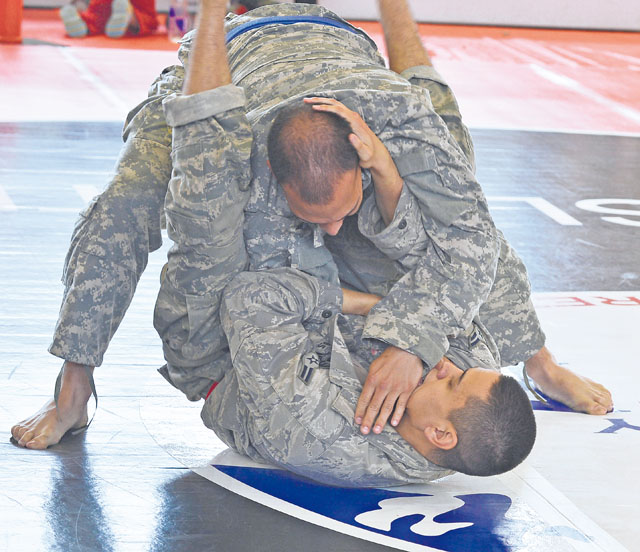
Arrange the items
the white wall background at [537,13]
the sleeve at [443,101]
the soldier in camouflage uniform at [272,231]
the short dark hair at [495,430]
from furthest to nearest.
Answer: the white wall background at [537,13] → the sleeve at [443,101] → the soldier in camouflage uniform at [272,231] → the short dark hair at [495,430]

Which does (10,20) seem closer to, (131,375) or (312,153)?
(131,375)

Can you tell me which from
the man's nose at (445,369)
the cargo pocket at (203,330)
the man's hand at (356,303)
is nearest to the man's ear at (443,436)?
the man's nose at (445,369)

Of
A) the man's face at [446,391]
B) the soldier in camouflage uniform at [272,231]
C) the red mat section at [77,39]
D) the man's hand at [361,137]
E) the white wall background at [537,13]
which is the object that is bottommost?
the red mat section at [77,39]

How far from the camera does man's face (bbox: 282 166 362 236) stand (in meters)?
2.06

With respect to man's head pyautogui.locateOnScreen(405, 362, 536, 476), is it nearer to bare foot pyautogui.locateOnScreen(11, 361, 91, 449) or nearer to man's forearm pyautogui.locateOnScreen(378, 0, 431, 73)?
bare foot pyautogui.locateOnScreen(11, 361, 91, 449)

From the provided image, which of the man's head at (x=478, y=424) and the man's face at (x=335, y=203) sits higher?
the man's face at (x=335, y=203)

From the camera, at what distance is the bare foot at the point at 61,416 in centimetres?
234

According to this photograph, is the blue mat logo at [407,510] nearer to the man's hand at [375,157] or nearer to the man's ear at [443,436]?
the man's ear at [443,436]

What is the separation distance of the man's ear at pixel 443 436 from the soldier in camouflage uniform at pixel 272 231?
0.19 meters

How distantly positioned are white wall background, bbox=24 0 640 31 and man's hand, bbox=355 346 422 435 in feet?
35.3

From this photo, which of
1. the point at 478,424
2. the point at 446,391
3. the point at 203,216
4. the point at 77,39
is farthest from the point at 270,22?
the point at 77,39

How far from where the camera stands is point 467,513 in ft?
7.06

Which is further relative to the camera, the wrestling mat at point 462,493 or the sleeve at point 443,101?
the sleeve at point 443,101

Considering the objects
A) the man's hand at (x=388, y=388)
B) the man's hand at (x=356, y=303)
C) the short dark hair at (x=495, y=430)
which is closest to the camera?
the short dark hair at (x=495, y=430)
